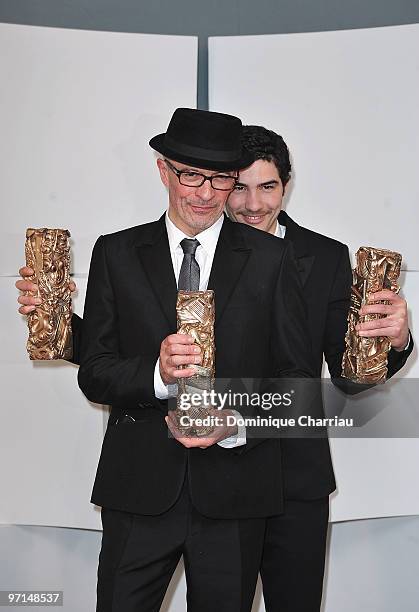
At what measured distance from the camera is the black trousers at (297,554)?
81.4 inches

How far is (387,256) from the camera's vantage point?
1878 millimetres

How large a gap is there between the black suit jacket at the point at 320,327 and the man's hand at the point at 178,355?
0.47m

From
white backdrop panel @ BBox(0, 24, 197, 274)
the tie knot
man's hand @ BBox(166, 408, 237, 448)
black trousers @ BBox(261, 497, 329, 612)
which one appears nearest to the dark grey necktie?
the tie knot

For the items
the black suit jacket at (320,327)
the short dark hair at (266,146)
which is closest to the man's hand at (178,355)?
the black suit jacket at (320,327)

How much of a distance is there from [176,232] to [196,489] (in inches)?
20.1

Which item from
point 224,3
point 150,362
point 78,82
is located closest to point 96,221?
point 78,82

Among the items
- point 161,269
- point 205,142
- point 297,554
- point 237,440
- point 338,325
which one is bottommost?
point 297,554

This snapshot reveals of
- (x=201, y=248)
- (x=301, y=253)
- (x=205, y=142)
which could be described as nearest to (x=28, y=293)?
(x=201, y=248)

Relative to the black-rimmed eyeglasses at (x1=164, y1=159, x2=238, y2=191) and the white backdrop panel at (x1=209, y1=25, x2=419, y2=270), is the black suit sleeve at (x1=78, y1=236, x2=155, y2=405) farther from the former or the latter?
the white backdrop panel at (x1=209, y1=25, x2=419, y2=270)

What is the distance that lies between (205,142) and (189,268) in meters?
0.25

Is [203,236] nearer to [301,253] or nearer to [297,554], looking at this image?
[301,253]

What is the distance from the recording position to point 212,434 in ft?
5.70

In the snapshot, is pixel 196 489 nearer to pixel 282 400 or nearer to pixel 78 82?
pixel 282 400

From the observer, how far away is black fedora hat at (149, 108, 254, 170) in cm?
185
